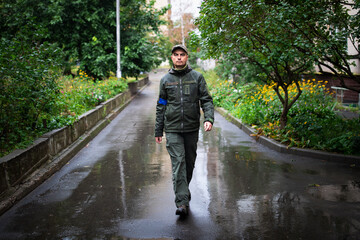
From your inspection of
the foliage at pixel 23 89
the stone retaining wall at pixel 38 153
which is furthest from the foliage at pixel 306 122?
the foliage at pixel 23 89

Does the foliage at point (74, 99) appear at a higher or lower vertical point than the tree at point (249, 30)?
lower

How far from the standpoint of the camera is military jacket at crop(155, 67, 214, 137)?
5035mm

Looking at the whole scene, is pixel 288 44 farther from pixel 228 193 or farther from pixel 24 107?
pixel 24 107

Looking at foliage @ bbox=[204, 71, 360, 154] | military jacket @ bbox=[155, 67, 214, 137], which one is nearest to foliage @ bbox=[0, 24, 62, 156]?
military jacket @ bbox=[155, 67, 214, 137]

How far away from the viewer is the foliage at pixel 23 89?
648 cm

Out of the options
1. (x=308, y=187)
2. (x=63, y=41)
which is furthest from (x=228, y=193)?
(x=63, y=41)

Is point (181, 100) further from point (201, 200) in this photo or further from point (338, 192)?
point (338, 192)

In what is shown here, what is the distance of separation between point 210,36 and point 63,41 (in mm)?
17131

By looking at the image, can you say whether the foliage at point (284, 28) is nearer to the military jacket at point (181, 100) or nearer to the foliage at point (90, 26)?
the military jacket at point (181, 100)

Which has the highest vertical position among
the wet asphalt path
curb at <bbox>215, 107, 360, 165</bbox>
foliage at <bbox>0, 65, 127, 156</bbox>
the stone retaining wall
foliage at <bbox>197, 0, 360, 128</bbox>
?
foliage at <bbox>197, 0, 360, 128</bbox>

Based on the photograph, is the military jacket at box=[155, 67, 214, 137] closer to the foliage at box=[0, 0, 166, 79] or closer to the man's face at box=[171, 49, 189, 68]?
the man's face at box=[171, 49, 189, 68]

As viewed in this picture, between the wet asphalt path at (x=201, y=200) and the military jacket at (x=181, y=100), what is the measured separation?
3.70 feet

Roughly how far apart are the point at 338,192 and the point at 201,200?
2.03m

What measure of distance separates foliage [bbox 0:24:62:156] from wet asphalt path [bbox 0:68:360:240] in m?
1.06
